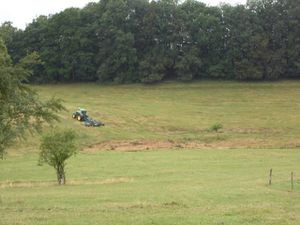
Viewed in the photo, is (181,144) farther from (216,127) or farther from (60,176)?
(60,176)

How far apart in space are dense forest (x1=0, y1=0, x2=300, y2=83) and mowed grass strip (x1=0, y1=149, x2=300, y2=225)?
55760 mm

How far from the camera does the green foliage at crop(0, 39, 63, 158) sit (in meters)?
19.9

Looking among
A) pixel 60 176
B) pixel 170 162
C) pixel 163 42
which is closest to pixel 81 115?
pixel 170 162

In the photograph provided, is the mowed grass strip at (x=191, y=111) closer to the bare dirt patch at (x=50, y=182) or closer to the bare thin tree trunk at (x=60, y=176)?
the bare dirt patch at (x=50, y=182)

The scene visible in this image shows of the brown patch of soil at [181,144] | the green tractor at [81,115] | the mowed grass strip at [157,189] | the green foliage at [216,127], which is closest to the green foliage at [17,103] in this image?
the mowed grass strip at [157,189]

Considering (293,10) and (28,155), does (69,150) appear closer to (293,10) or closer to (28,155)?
(28,155)

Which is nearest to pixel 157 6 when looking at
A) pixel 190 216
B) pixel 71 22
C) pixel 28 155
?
pixel 71 22

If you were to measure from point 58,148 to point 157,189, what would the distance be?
8800mm

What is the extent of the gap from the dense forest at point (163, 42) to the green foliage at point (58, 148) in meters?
→ 68.1

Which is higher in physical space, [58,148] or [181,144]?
[58,148]

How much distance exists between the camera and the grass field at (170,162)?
1833 centimetres

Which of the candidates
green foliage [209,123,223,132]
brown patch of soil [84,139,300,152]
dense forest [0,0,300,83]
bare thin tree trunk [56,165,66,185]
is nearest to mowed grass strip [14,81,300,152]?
brown patch of soil [84,139,300,152]

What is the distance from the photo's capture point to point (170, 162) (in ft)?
140

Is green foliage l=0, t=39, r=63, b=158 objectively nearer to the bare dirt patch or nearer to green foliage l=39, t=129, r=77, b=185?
the bare dirt patch
